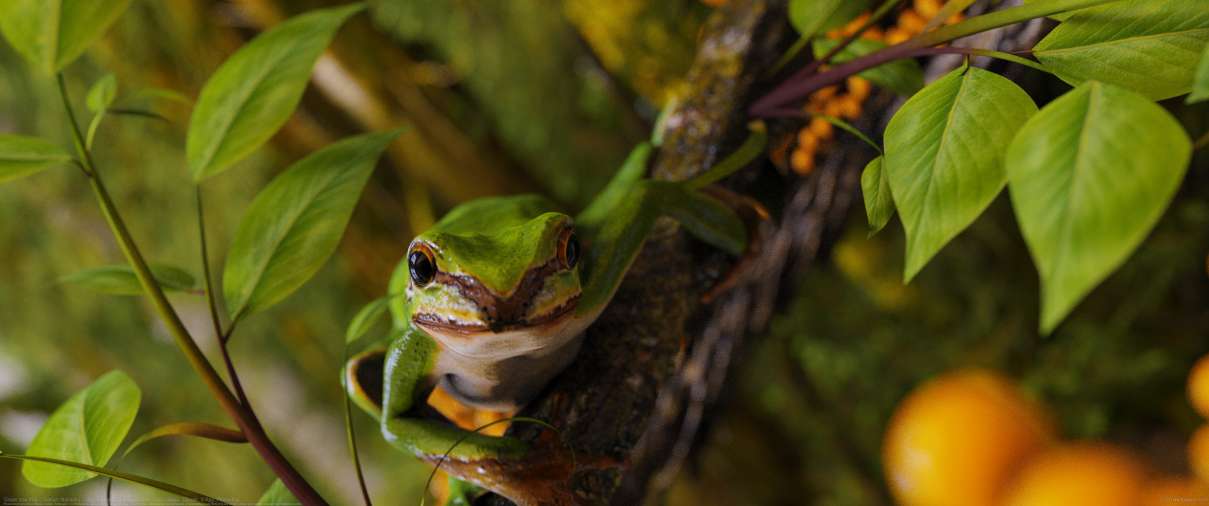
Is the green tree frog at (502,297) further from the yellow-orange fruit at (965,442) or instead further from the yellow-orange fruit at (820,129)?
the yellow-orange fruit at (965,442)

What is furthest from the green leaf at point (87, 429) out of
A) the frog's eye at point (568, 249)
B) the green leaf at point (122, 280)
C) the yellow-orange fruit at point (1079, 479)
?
the yellow-orange fruit at point (1079, 479)

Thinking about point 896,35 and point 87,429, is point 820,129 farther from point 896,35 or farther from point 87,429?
point 87,429

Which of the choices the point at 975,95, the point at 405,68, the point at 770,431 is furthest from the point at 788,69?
the point at 770,431

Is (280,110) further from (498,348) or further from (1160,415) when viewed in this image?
(1160,415)

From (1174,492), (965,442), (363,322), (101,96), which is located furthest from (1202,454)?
(101,96)

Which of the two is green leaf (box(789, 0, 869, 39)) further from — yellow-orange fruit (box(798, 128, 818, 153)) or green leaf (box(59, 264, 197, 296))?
green leaf (box(59, 264, 197, 296))

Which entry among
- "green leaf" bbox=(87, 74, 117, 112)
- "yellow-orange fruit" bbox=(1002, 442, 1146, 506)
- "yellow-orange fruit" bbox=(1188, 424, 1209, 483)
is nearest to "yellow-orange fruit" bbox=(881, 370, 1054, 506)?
"yellow-orange fruit" bbox=(1002, 442, 1146, 506)
